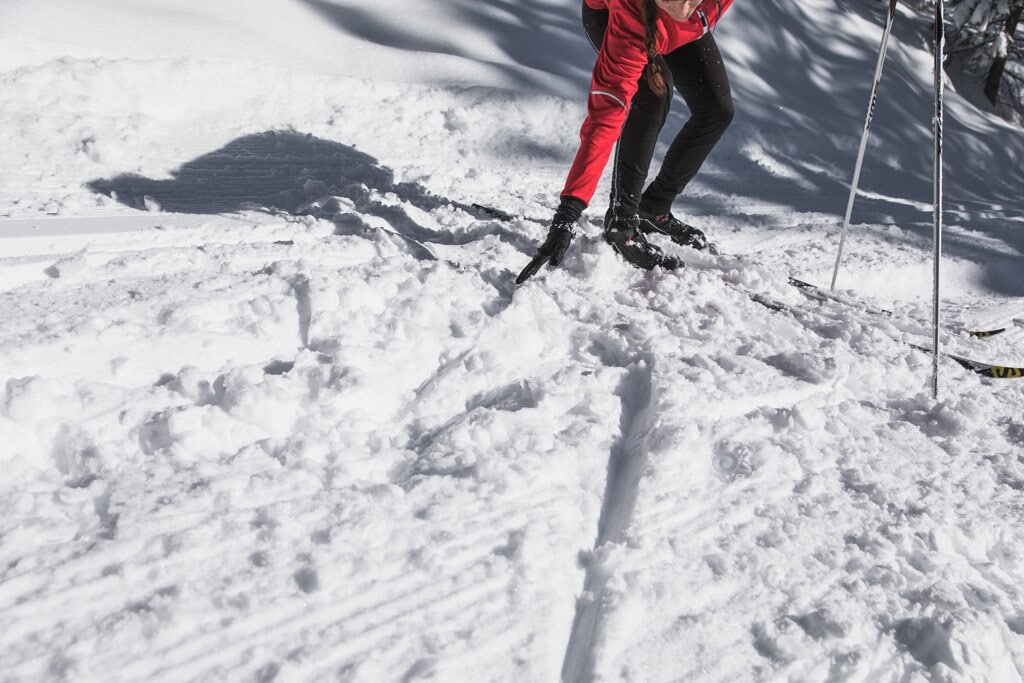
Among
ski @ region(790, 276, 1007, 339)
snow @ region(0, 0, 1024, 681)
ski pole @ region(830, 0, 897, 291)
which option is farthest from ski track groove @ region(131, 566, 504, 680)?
ski pole @ region(830, 0, 897, 291)

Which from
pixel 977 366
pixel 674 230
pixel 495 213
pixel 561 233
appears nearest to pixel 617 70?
pixel 561 233

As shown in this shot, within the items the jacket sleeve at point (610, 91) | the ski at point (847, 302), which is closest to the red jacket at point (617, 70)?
the jacket sleeve at point (610, 91)

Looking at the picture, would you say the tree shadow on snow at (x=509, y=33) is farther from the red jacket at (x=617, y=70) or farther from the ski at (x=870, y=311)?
the ski at (x=870, y=311)

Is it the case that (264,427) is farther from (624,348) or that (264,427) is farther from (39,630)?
(624,348)

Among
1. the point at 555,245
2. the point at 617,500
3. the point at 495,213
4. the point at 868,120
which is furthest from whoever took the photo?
the point at 495,213

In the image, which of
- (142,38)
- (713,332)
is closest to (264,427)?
(713,332)

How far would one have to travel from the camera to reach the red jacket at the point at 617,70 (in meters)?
2.90

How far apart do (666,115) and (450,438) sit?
1.96 metres

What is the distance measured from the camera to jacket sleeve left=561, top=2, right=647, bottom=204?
2.90 m

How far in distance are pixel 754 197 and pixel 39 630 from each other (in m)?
5.23

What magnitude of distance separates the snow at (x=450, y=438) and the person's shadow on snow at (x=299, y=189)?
0.03 m

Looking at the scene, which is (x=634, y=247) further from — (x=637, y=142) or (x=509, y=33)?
(x=509, y=33)

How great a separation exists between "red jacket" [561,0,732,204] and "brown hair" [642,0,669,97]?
0.09ft

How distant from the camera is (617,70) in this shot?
9.69 ft
